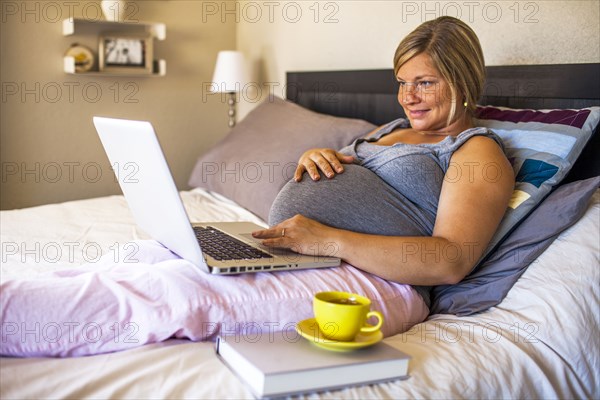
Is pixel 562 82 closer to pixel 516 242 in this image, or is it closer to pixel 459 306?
pixel 516 242

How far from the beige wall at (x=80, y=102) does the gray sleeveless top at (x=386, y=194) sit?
5.99ft

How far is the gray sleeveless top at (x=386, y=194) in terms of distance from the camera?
4.46ft

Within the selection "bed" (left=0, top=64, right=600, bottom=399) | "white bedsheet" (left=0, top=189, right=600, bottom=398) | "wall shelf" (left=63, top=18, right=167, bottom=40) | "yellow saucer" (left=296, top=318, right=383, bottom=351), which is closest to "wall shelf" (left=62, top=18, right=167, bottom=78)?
"wall shelf" (left=63, top=18, right=167, bottom=40)

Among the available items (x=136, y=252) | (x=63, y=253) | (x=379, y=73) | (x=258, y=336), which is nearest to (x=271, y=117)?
(x=379, y=73)

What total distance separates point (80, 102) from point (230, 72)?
0.67 m

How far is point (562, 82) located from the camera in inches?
68.9

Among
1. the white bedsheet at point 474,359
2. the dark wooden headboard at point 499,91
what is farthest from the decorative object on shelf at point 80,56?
the white bedsheet at point 474,359

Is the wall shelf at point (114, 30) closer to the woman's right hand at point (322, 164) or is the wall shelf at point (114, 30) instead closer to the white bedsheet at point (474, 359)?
the white bedsheet at point (474, 359)

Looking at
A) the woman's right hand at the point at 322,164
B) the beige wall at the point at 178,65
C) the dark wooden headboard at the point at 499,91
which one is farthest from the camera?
the beige wall at the point at 178,65

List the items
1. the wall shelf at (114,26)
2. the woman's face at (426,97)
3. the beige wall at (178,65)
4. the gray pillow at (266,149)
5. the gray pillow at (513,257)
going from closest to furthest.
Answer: the gray pillow at (513,257) → the woman's face at (426,97) → the gray pillow at (266,149) → the beige wall at (178,65) → the wall shelf at (114,26)

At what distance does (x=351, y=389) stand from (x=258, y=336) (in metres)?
0.18

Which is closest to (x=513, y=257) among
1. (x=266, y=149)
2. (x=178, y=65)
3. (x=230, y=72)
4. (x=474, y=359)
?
(x=474, y=359)

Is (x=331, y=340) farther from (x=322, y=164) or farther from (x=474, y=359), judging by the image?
(x=322, y=164)

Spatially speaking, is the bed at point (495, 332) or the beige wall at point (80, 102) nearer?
the bed at point (495, 332)
